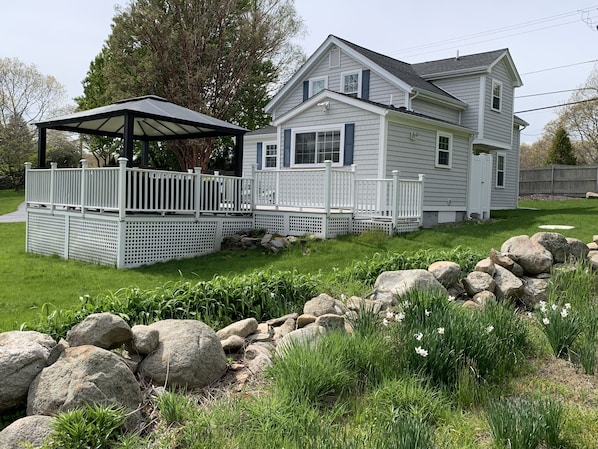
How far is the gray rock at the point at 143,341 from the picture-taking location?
3.40 metres

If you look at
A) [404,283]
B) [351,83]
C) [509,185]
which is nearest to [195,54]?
[351,83]

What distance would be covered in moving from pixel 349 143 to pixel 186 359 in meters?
11.1

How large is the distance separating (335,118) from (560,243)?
26.9 ft

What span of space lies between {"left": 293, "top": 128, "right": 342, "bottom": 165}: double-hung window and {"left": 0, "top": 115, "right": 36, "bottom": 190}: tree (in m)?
31.0

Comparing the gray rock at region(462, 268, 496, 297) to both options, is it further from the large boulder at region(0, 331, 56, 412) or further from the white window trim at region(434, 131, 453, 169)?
the white window trim at region(434, 131, 453, 169)

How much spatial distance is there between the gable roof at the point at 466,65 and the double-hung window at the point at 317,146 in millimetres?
6410

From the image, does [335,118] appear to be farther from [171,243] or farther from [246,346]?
[246,346]

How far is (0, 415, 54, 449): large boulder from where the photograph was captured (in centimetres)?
252

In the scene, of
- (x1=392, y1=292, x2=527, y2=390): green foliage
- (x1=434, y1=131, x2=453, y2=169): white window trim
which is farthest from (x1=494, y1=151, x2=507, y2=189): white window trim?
(x1=392, y1=292, x2=527, y2=390): green foliage

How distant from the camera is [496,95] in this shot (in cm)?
1838

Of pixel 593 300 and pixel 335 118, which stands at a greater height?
pixel 335 118

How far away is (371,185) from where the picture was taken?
471 inches

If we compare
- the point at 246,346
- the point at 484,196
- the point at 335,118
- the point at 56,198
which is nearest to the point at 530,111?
the point at 484,196

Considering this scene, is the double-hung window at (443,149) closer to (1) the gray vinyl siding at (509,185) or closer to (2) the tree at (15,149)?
(1) the gray vinyl siding at (509,185)
